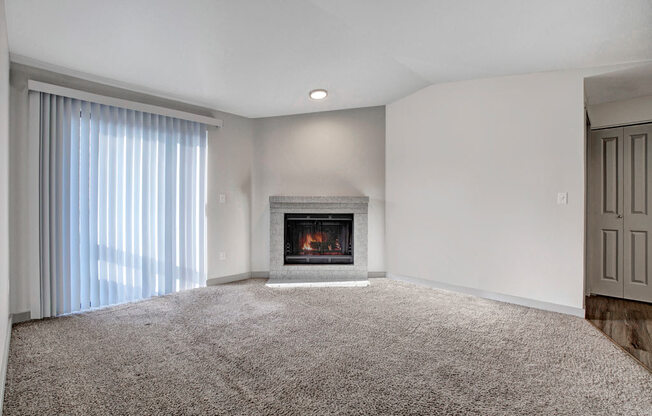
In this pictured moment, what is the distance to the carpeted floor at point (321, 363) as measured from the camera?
5.93 ft

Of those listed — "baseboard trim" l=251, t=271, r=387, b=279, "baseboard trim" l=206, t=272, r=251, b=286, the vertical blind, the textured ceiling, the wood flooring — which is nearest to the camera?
the textured ceiling

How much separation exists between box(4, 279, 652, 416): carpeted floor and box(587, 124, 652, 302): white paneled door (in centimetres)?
140

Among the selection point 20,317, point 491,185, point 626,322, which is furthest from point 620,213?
point 20,317

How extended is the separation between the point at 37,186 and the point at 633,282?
6.08 meters

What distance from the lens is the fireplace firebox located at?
4875 mm

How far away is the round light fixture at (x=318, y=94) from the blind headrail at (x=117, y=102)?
1.28 m

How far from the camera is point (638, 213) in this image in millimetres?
3838

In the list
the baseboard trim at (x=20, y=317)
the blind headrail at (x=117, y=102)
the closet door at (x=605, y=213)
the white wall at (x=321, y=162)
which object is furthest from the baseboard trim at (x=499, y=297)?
the baseboard trim at (x=20, y=317)

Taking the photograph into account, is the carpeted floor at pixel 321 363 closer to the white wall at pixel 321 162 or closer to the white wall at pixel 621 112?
the white wall at pixel 321 162

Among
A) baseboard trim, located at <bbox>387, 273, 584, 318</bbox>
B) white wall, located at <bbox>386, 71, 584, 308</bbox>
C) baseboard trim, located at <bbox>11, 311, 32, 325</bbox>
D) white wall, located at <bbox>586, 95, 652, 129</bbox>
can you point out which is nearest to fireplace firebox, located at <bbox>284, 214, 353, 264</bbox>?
white wall, located at <bbox>386, 71, 584, 308</bbox>

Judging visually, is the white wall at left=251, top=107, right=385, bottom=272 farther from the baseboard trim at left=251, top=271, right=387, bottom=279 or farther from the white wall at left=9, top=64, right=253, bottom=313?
the white wall at left=9, top=64, right=253, bottom=313

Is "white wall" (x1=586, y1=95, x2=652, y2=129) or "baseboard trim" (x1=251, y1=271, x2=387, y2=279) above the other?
"white wall" (x1=586, y1=95, x2=652, y2=129)

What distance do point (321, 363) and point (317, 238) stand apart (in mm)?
2769

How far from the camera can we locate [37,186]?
307cm
